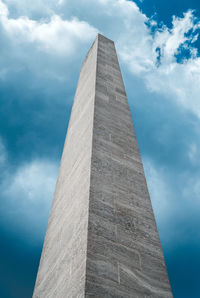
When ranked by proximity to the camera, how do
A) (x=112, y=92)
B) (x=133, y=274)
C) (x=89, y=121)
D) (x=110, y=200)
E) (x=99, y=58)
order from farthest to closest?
1. (x=99, y=58)
2. (x=112, y=92)
3. (x=89, y=121)
4. (x=110, y=200)
5. (x=133, y=274)

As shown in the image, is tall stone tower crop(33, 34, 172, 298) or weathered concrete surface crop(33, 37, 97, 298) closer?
tall stone tower crop(33, 34, 172, 298)

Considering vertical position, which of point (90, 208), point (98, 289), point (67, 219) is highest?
point (90, 208)

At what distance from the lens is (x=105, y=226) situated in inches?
221

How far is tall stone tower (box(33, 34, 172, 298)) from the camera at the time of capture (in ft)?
16.0

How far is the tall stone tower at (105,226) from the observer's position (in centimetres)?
487

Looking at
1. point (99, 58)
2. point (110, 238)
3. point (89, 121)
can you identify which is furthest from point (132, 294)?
point (99, 58)

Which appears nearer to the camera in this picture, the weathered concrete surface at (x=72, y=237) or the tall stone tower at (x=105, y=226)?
the tall stone tower at (x=105, y=226)

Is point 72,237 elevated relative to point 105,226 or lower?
lower

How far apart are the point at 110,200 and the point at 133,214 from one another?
2.10ft

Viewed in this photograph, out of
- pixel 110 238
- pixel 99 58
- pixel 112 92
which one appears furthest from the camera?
pixel 99 58

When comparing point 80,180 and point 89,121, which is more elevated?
Answer: point 89,121

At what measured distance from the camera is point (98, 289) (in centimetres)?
445

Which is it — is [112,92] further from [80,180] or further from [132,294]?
[132,294]

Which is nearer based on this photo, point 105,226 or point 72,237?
point 105,226
